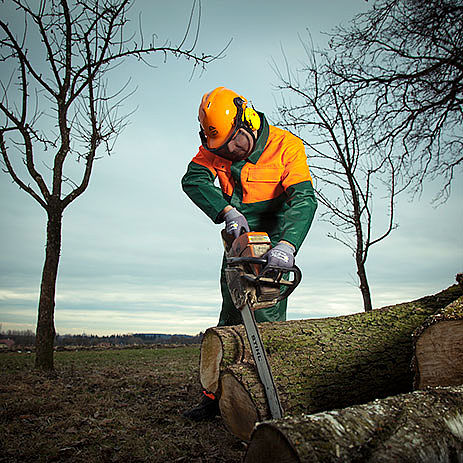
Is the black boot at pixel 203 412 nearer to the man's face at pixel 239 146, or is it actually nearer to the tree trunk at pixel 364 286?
the man's face at pixel 239 146

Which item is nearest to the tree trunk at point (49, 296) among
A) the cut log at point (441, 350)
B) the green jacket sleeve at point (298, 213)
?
the green jacket sleeve at point (298, 213)

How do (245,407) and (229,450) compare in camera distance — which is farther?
(229,450)

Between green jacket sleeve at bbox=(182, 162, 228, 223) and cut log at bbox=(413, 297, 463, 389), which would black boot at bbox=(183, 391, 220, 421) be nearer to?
green jacket sleeve at bbox=(182, 162, 228, 223)

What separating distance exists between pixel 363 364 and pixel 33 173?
584 centimetres

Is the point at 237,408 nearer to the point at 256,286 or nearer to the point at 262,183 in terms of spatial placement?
the point at 256,286

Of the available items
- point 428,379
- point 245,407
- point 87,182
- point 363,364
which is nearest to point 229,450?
point 245,407

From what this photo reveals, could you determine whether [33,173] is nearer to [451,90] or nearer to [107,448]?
[107,448]

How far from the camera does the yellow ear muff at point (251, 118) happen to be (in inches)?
128

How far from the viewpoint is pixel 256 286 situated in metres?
2.55

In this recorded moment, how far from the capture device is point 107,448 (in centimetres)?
294

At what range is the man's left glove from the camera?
2.54 metres

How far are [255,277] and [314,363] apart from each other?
888mm

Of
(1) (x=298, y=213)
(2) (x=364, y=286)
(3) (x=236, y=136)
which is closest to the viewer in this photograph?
(1) (x=298, y=213)

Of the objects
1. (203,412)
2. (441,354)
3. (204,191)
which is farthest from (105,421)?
(441,354)
